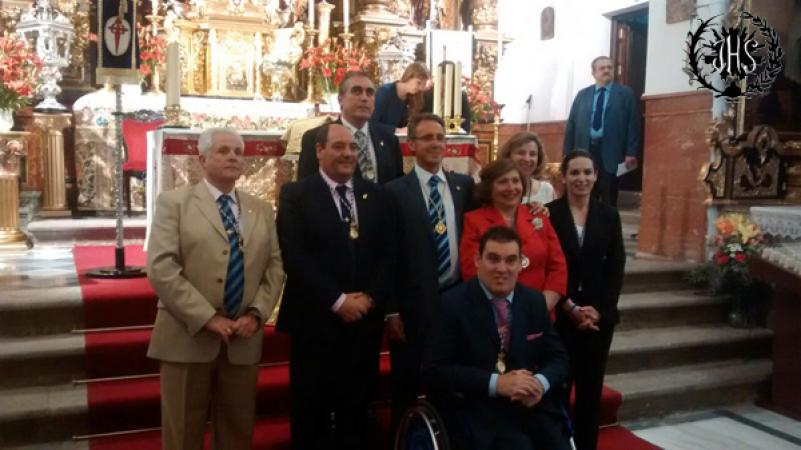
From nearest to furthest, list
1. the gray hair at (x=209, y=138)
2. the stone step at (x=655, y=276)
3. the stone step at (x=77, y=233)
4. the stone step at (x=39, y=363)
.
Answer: the gray hair at (x=209, y=138) → the stone step at (x=39, y=363) → the stone step at (x=655, y=276) → the stone step at (x=77, y=233)

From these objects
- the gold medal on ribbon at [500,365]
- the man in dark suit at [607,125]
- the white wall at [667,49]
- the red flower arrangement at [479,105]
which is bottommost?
the gold medal on ribbon at [500,365]

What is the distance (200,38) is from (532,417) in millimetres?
6360

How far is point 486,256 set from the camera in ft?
9.16

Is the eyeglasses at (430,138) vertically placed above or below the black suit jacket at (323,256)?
above

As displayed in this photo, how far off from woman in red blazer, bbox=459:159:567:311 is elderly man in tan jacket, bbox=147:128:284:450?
0.83 m

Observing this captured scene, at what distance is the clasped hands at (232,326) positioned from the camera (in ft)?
8.93

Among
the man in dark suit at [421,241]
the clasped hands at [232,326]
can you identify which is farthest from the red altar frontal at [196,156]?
the clasped hands at [232,326]

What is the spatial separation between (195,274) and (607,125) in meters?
4.21

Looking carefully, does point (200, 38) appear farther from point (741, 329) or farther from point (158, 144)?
point (741, 329)

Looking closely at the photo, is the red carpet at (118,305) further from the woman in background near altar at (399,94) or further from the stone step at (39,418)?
the woman in background near altar at (399,94)

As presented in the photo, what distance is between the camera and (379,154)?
3.60 m

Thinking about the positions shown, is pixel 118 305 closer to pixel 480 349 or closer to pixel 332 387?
pixel 332 387

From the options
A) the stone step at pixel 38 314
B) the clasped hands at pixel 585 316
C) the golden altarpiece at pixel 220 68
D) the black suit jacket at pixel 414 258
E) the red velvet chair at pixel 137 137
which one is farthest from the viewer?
the golden altarpiece at pixel 220 68

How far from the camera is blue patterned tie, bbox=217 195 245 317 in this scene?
9.36 feet
